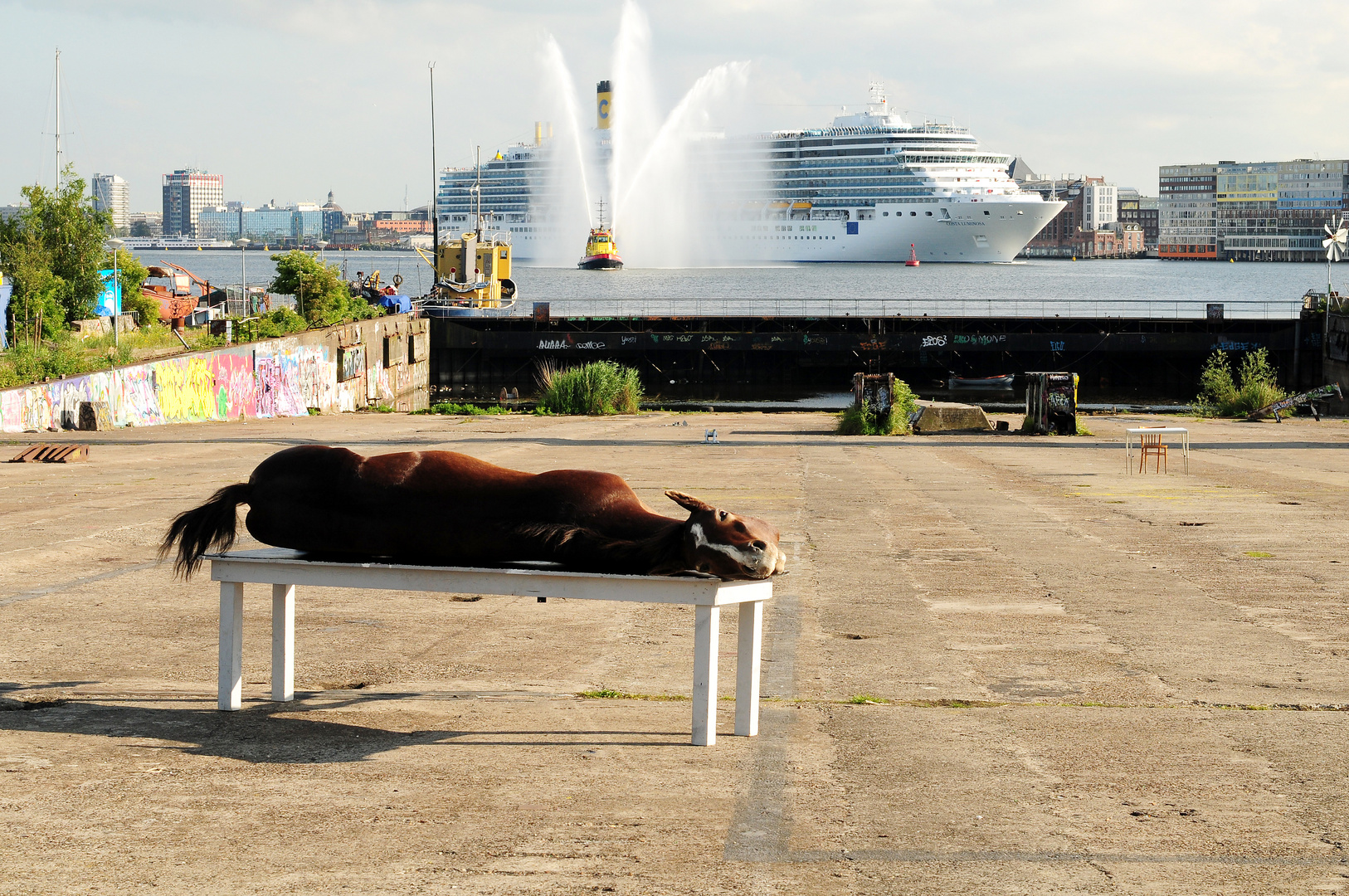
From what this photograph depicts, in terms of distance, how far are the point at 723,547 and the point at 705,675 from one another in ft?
2.01

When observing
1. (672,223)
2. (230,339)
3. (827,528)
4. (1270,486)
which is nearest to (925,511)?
(827,528)

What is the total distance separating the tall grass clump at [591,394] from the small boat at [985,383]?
22919 millimetres

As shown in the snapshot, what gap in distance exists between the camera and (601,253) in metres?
150

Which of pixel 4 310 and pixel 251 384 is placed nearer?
pixel 4 310

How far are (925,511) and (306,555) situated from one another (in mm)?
10067

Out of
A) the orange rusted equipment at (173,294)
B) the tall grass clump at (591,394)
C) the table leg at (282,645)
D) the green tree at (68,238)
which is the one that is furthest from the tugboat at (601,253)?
the table leg at (282,645)

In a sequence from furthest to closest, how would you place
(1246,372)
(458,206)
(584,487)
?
(458,206) < (1246,372) < (584,487)

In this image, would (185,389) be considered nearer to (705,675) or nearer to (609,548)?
(609,548)

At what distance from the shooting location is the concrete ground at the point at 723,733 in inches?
168

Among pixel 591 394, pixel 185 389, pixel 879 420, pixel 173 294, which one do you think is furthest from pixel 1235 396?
pixel 173 294

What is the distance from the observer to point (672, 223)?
166375 mm

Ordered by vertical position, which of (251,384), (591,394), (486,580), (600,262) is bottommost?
(591,394)

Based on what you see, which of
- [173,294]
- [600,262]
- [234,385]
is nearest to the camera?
[234,385]

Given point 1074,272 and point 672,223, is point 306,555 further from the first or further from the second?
point 1074,272
